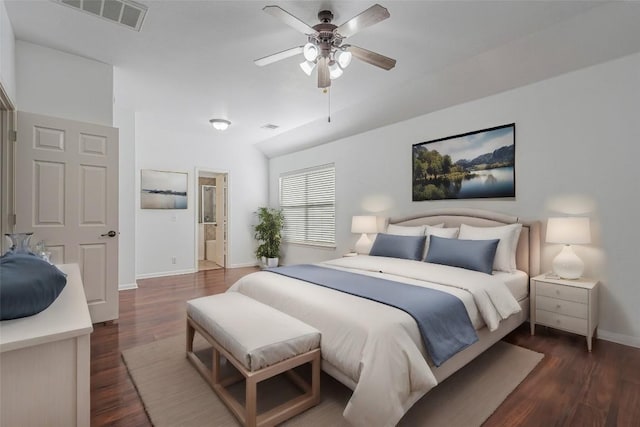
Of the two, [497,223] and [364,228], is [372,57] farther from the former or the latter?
[364,228]

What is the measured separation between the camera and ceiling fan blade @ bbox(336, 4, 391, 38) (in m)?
1.87

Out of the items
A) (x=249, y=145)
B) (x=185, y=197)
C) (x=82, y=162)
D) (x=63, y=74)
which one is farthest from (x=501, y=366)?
(x=249, y=145)

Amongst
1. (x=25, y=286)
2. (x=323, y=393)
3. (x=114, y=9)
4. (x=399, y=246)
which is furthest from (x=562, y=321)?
(x=114, y=9)

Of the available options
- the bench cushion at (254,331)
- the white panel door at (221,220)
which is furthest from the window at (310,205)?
the bench cushion at (254,331)

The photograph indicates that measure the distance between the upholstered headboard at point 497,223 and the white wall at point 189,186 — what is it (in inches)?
149

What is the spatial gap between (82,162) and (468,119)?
418 cm

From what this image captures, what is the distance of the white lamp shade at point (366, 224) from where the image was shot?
14.7 feet

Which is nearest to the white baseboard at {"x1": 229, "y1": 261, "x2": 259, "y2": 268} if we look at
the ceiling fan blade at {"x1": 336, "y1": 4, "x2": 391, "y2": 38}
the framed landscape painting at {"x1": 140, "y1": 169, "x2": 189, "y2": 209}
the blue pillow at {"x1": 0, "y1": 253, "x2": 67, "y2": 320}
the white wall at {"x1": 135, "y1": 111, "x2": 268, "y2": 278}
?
the white wall at {"x1": 135, "y1": 111, "x2": 268, "y2": 278}

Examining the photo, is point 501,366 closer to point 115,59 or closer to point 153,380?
point 153,380

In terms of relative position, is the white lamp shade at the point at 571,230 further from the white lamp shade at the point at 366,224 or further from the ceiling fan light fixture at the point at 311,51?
the ceiling fan light fixture at the point at 311,51

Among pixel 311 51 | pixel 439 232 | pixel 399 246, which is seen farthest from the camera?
pixel 399 246

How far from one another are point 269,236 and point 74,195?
367 cm

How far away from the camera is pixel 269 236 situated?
6.35m

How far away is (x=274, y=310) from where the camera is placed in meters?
2.21
